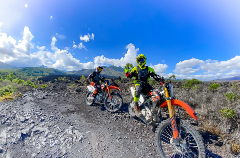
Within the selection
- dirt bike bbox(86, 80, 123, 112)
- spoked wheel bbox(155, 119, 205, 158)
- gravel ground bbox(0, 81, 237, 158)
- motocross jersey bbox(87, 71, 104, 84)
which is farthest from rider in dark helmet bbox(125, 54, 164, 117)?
motocross jersey bbox(87, 71, 104, 84)

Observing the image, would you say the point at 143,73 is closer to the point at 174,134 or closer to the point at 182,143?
the point at 174,134

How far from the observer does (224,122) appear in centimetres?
369

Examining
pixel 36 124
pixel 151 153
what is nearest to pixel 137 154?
pixel 151 153

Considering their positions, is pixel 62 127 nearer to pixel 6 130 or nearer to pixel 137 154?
pixel 6 130

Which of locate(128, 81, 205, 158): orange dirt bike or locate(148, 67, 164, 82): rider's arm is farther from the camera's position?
locate(148, 67, 164, 82): rider's arm

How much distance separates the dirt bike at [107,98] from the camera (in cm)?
645

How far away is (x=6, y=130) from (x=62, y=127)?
2.19 metres

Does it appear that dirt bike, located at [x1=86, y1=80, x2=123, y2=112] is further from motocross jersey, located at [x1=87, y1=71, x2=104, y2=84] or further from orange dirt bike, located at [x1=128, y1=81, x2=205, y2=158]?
orange dirt bike, located at [x1=128, y1=81, x2=205, y2=158]

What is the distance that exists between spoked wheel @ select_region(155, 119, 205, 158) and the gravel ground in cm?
43

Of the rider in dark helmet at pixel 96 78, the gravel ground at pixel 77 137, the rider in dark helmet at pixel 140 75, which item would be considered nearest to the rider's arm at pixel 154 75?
the rider in dark helmet at pixel 140 75

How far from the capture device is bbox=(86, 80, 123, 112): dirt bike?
21.1 feet

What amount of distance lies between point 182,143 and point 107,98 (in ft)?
15.3

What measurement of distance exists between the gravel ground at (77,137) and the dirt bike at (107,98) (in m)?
0.77

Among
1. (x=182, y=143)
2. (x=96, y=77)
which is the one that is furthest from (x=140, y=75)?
(x=96, y=77)
